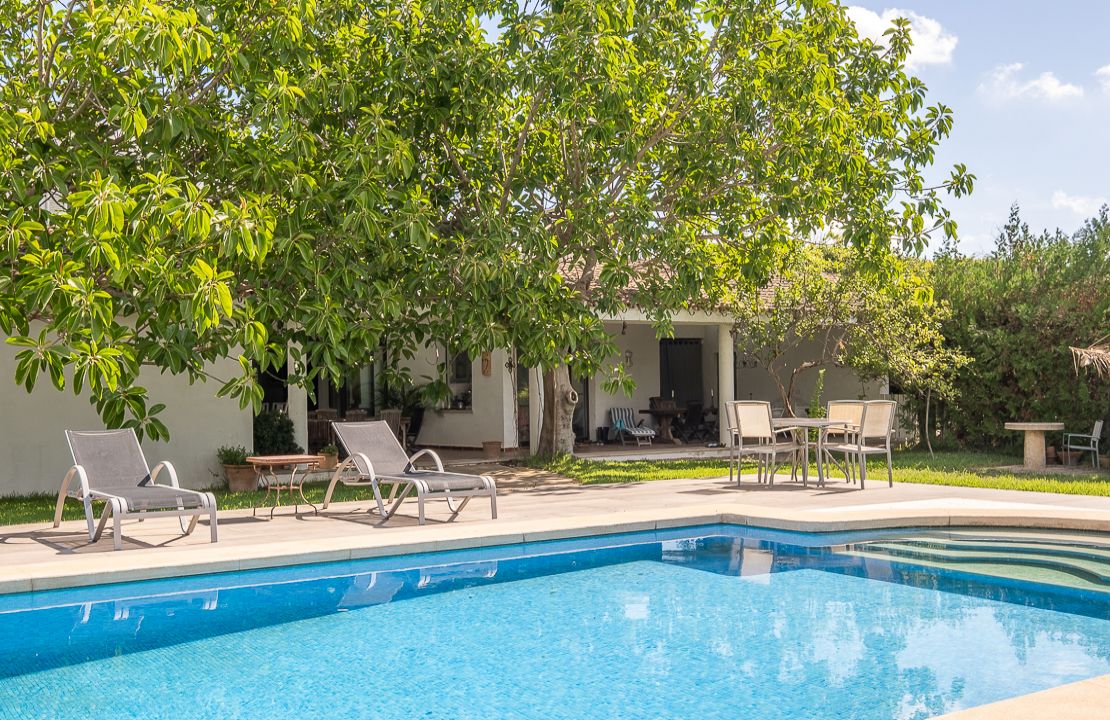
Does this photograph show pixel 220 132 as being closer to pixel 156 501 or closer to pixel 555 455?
pixel 156 501

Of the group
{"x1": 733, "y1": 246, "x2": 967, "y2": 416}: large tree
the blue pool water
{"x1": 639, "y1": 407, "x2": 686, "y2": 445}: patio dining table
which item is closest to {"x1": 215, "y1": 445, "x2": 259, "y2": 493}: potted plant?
the blue pool water

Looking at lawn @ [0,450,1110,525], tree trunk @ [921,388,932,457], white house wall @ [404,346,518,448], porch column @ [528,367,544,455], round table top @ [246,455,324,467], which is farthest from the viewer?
white house wall @ [404,346,518,448]

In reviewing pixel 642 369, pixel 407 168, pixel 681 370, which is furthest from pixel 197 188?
pixel 681 370

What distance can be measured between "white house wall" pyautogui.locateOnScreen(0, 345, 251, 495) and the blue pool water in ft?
23.3

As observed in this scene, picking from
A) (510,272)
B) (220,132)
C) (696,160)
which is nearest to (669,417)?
(696,160)

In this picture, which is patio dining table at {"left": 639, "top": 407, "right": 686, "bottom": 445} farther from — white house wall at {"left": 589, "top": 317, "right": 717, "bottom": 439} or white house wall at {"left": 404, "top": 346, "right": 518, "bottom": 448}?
white house wall at {"left": 404, "top": 346, "right": 518, "bottom": 448}

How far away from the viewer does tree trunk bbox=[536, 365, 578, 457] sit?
17.3 m

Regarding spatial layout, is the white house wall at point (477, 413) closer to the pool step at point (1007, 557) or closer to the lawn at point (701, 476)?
the lawn at point (701, 476)

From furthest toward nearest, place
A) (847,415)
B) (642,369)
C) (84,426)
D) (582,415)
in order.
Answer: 1. (642,369)
2. (582,415)
3. (84,426)
4. (847,415)

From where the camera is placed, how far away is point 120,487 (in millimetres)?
9172

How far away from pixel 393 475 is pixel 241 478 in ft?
16.5

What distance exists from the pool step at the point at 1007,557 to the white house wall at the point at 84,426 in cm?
909

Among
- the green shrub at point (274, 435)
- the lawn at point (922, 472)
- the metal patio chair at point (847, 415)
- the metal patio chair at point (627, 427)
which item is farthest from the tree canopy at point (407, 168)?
the metal patio chair at point (627, 427)

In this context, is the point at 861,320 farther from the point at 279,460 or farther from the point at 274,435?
the point at 279,460
